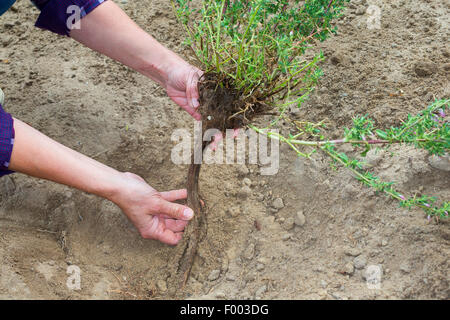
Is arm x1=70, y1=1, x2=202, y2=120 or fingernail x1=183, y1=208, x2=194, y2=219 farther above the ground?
arm x1=70, y1=1, x2=202, y2=120

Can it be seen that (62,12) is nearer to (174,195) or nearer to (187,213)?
(174,195)

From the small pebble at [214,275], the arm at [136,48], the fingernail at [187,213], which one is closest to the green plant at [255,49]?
the arm at [136,48]

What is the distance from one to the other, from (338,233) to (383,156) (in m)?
0.48

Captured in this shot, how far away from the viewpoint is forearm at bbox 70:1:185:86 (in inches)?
91.3

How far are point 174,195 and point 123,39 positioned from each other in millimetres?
876

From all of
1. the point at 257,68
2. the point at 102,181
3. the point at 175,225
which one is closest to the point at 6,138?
the point at 102,181

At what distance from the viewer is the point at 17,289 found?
189 centimetres

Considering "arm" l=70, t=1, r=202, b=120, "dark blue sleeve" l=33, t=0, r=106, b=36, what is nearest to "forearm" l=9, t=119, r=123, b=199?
"arm" l=70, t=1, r=202, b=120

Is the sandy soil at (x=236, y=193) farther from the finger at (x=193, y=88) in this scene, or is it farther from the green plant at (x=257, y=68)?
the finger at (x=193, y=88)

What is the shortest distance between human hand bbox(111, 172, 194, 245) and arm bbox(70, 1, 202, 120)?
47 centimetres

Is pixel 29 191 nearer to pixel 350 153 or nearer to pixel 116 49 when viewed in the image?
pixel 116 49

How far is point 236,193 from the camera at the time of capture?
97.0 inches

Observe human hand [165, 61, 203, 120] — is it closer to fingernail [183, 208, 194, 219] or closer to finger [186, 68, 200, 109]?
finger [186, 68, 200, 109]

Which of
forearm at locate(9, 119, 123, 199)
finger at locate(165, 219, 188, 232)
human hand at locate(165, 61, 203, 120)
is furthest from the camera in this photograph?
finger at locate(165, 219, 188, 232)
